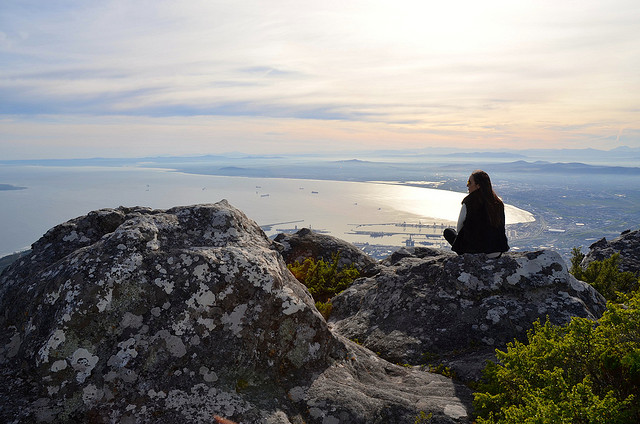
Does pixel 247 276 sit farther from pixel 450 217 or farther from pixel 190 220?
pixel 450 217

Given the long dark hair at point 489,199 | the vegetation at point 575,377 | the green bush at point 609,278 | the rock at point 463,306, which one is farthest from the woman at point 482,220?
the vegetation at point 575,377

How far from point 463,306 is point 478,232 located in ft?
8.47

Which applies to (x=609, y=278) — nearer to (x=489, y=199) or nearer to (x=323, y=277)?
(x=489, y=199)

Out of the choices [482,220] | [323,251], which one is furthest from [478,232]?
[323,251]

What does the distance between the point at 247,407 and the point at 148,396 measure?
1.21 meters

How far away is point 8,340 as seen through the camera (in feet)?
17.7

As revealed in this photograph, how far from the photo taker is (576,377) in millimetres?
4297

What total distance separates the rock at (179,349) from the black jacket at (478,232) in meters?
4.53

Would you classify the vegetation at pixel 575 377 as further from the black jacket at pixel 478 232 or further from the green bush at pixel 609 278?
the green bush at pixel 609 278

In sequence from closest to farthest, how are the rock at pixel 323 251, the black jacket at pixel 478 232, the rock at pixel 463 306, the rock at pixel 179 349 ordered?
the rock at pixel 179 349 < the rock at pixel 463 306 < the black jacket at pixel 478 232 < the rock at pixel 323 251

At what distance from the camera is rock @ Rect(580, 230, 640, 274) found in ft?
43.2

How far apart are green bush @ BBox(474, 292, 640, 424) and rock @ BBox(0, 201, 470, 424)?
842 mm

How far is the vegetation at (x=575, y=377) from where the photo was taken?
138 inches

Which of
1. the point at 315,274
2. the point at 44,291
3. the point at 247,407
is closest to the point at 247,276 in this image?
the point at 247,407
